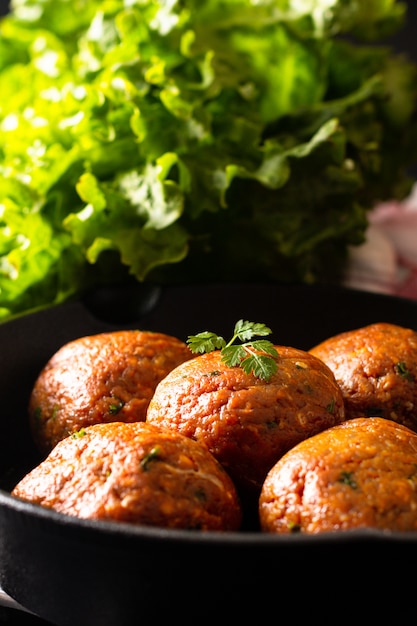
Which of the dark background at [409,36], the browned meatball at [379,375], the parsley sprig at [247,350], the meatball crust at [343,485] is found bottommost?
the dark background at [409,36]

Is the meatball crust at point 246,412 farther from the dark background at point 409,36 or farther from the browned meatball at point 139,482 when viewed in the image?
the dark background at point 409,36

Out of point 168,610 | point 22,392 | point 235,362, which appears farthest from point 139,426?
point 22,392

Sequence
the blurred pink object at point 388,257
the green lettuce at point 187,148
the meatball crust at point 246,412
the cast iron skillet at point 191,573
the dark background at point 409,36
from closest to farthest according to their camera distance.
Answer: the cast iron skillet at point 191,573 < the meatball crust at point 246,412 < the green lettuce at point 187,148 < the blurred pink object at point 388,257 < the dark background at point 409,36

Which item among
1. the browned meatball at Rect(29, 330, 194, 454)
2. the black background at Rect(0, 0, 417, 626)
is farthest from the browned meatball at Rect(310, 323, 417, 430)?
the black background at Rect(0, 0, 417, 626)

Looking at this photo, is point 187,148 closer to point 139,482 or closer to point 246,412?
point 246,412

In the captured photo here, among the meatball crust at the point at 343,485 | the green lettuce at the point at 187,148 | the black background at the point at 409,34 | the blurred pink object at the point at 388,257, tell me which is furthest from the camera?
the black background at the point at 409,34

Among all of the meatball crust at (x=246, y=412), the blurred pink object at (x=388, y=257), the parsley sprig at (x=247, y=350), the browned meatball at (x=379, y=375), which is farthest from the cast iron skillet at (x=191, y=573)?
the blurred pink object at (x=388, y=257)
